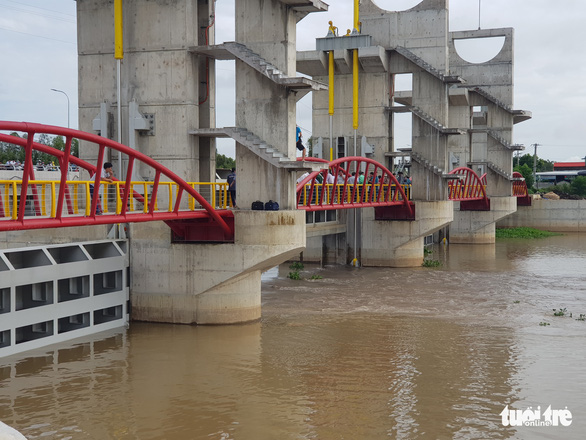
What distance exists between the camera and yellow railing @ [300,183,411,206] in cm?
2789

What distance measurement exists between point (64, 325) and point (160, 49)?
8.07m

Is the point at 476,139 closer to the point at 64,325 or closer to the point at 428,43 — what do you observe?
the point at 428,43

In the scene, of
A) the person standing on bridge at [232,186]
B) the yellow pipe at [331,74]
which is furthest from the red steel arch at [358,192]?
the person standing on bridge at [232,186]

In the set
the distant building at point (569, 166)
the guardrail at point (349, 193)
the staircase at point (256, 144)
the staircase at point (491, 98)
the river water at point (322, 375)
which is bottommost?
the river water at point (322, 375)

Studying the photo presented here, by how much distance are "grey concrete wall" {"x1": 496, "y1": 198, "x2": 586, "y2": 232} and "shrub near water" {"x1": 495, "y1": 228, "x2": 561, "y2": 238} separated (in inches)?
137

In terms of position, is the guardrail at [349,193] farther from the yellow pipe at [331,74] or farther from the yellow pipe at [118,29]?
the yellow pipe at [118,29]

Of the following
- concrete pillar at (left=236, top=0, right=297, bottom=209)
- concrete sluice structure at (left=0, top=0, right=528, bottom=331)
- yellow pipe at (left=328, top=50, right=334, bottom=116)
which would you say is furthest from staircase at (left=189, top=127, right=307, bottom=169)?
yellow pipe at (left=328, top=50, right=334, bottom=116)

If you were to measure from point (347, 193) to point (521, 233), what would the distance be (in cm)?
3374

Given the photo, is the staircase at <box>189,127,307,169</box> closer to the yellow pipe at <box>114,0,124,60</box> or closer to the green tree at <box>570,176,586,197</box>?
the yellow pipe at <box>114,0,124,60</box>

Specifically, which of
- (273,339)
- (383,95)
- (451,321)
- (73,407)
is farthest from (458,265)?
(73,407)

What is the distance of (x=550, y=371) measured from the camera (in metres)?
17.0

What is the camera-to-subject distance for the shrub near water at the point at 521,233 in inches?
2388

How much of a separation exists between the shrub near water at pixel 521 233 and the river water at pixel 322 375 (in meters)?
34.5

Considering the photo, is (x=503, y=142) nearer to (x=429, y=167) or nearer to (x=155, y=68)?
(x=429, y=167)
